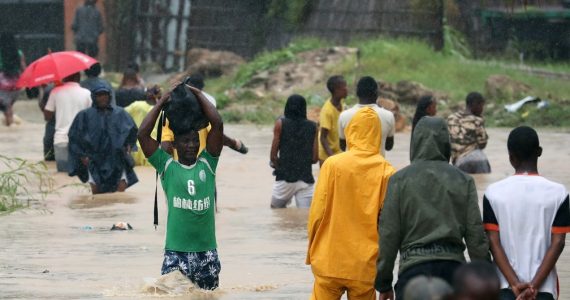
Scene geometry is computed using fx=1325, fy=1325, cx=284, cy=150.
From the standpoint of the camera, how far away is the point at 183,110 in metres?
8.16

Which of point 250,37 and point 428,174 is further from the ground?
point 428,174

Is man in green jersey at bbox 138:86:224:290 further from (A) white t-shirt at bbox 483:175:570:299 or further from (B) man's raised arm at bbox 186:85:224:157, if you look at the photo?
(A) white t-shirt at bbox 483:175:570:299

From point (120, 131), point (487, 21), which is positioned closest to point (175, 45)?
point (487, 21)

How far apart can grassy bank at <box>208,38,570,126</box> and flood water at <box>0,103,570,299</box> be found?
5.35 metres

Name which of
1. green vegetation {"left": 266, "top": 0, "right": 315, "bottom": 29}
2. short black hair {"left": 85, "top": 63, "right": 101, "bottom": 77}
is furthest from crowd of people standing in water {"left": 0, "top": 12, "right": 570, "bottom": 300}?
green vegetation {"left": 266, "top": 0, "right": 315, "bottom": 29}

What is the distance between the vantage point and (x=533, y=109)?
23.6m

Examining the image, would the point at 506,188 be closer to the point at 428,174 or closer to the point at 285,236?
the point at 428,174

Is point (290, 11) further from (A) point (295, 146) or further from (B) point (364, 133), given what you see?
(B) point (364, 133)

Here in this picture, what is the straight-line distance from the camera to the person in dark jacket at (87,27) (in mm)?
28391

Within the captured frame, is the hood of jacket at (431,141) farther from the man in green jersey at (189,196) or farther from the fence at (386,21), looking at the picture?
the fence at (386,21)

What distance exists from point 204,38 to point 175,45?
29.0 inches

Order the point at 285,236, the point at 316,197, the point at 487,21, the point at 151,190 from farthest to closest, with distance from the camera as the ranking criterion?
the point at 487,21 < the point at 151,190 < the point at 285,236 < the point at 316,197

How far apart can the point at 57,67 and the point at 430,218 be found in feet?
33.7

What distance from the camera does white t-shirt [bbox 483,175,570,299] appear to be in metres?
6.30
